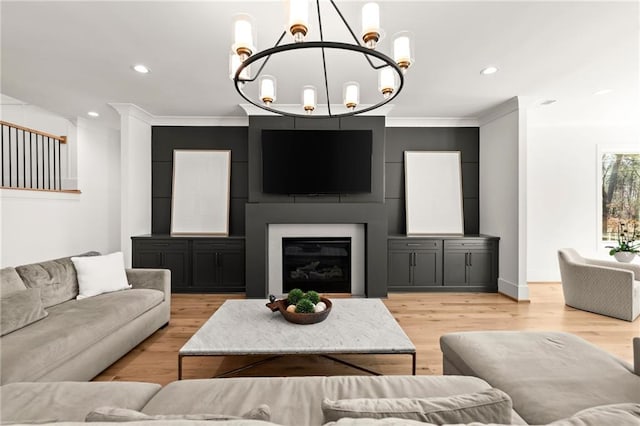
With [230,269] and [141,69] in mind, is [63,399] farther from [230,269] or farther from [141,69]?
[230,269]

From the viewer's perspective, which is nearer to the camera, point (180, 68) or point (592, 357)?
point (592, 357)

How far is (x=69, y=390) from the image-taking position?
1.31 meters

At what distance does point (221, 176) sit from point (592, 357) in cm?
450

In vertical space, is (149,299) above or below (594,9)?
below

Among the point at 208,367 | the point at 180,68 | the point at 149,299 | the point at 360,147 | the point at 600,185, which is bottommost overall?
the point at 208,367

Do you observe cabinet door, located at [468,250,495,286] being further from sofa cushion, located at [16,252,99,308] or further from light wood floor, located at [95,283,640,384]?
sofa cushion, located at [16,252,99,308]

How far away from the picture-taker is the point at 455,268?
455cm

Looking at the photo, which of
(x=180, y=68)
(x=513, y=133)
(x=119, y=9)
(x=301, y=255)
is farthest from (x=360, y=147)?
(x=119, y=9)

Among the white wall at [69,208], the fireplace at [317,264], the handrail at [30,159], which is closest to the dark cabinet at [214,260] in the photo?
the fireplace at [317,264]

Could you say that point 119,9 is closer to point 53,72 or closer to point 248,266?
point 53,72

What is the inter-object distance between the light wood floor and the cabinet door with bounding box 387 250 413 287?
19cm

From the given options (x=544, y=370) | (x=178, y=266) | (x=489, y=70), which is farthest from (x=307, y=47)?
(x=178, y=266)

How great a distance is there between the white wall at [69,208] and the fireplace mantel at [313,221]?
284 cm

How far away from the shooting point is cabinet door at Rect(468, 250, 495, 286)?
455 centimetres
